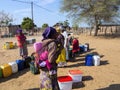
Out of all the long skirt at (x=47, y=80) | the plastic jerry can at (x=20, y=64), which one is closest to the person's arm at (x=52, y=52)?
the long skirt at (x=47, y=80)

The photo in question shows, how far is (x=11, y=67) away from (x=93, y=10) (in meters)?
20.6

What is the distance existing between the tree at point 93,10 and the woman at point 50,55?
24.0m

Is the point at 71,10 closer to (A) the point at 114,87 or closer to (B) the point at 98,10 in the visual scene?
(B) the point at 98,10

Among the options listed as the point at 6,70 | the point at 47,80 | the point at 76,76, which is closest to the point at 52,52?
the point at 47,80

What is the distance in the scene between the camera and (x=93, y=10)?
29094 mm

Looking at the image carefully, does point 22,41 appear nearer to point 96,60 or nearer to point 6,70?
point 6,70

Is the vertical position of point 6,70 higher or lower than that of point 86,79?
higher

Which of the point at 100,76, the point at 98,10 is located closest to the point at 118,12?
the point at 98,10

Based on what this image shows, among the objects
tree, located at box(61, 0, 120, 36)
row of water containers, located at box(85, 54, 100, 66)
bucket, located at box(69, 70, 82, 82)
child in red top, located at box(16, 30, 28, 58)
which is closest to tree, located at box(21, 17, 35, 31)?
tree, located at box(61, 0, 120, 36)

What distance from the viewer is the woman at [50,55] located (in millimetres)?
4832

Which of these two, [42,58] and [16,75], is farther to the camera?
[16,75]

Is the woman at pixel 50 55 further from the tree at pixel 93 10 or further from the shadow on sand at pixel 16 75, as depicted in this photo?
the tree at pixel 93 10

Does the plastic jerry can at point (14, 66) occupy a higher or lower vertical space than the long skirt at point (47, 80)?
lower

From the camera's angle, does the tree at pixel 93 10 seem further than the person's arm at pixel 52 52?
Yes
